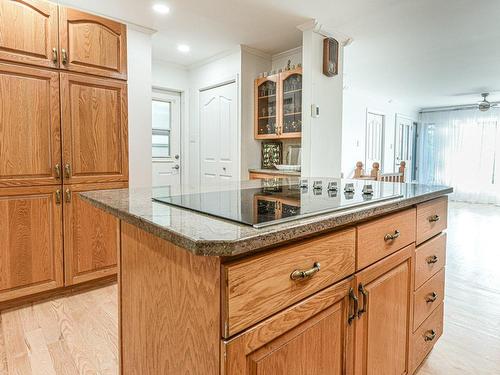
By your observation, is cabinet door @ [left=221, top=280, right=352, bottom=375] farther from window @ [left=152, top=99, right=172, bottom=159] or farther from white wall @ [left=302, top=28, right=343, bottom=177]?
window @ [left=152, top=99, right=172, bottom=159]

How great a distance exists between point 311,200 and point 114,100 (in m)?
2.05

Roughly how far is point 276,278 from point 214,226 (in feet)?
0.64

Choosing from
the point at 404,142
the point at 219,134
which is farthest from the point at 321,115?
the point at 404,142

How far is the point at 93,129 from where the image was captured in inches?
98.3

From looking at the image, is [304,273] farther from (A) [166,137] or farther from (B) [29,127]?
(A) [166,137]

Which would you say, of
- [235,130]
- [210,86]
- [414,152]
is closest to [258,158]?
[235,130]

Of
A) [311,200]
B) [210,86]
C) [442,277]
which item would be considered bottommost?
[442,277]

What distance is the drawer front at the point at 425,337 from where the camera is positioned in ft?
4.91

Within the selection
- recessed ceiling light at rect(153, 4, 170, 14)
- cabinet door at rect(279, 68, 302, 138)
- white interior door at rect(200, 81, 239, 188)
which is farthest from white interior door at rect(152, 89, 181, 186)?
cabinet door at rect(279, 68, 302, 138)

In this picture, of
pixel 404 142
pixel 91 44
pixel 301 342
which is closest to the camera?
pixel 301 342

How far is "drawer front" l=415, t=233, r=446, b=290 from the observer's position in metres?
1.48

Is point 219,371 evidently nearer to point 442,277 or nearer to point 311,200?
point 311,200

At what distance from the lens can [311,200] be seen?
117 cm

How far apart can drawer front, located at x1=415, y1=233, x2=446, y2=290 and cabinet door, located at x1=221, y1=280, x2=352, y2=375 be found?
609mm
